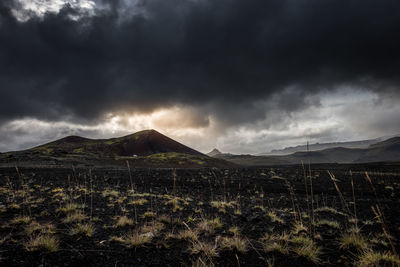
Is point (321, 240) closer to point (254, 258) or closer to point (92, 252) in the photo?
point (254, 258)

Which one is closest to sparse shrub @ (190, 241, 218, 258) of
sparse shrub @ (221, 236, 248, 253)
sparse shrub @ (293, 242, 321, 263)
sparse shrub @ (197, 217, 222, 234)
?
sparse shrub @ (221, 236, 248, 253)

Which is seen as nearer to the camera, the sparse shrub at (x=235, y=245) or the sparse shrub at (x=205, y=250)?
the sparse shrub at (x=205, y=250)

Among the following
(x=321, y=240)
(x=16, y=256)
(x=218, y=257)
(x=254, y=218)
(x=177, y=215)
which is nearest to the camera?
(x=16, y=256)

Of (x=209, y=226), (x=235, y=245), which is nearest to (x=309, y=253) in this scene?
(x=235, y=245)

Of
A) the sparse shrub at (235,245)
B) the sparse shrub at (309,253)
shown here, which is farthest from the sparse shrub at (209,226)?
the sparse shrub at (309,253)

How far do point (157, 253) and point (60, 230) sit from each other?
2.63m

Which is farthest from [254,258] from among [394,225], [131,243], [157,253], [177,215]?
[394,225]

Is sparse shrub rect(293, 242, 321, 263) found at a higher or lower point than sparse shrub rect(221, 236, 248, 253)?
lower

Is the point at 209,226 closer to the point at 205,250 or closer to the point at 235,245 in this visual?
the point at 235,245

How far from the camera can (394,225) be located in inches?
231

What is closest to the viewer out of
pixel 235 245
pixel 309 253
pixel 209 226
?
pixel 309 253

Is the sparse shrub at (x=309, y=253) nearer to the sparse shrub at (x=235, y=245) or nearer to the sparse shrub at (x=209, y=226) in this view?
the sparse shrub at (x=235, y=245)

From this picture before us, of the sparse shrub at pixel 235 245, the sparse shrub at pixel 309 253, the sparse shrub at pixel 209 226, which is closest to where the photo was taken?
the sparse shrub at pixel 309 253

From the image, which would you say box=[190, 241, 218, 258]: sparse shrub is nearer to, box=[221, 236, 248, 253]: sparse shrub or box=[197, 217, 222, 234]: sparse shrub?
box=[221, 236, 248, 253]: sparse shrub
